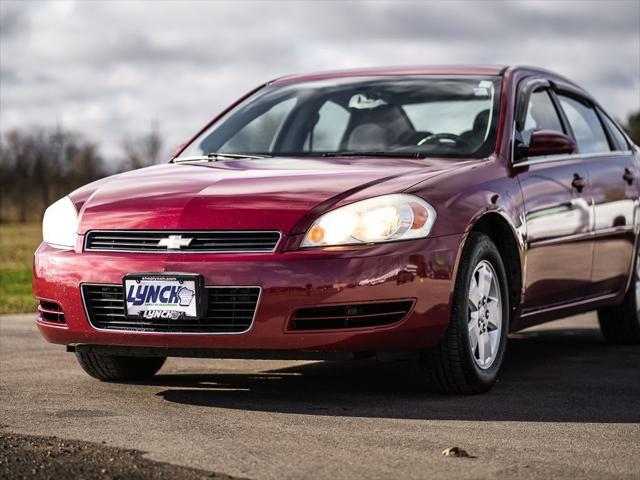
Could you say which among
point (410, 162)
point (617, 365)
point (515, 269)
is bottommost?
point (617, 365)

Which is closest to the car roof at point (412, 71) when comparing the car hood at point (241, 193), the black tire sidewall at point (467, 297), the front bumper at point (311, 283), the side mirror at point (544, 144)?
the side mirror at point (544, 144)

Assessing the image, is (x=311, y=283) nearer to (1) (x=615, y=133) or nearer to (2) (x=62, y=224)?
(2) (x=62, y=224)

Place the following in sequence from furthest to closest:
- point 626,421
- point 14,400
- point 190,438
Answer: point 14,400, point 626,421, point 190,438

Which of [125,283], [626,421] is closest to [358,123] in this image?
[125,283]

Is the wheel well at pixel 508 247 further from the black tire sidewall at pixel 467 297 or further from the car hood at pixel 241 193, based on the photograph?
the car hood at pixel 241 193

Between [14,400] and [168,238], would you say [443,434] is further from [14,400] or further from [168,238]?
[14,400]

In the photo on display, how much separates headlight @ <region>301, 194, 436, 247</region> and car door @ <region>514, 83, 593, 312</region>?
1.06 metres

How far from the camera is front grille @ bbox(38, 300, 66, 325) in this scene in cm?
570

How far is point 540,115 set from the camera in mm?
7180

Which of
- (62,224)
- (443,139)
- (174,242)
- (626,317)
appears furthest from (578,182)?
(62,224)

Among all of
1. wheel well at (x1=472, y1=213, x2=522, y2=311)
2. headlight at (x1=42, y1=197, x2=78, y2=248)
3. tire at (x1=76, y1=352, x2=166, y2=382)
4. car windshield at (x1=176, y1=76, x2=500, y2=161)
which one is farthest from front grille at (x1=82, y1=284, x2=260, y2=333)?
car windshield at (x1=176, y1=76, x2=500, y2=161)

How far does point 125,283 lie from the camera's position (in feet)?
17.6

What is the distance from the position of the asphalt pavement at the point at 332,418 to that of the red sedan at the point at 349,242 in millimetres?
259

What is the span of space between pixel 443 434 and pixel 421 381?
1454 mm
